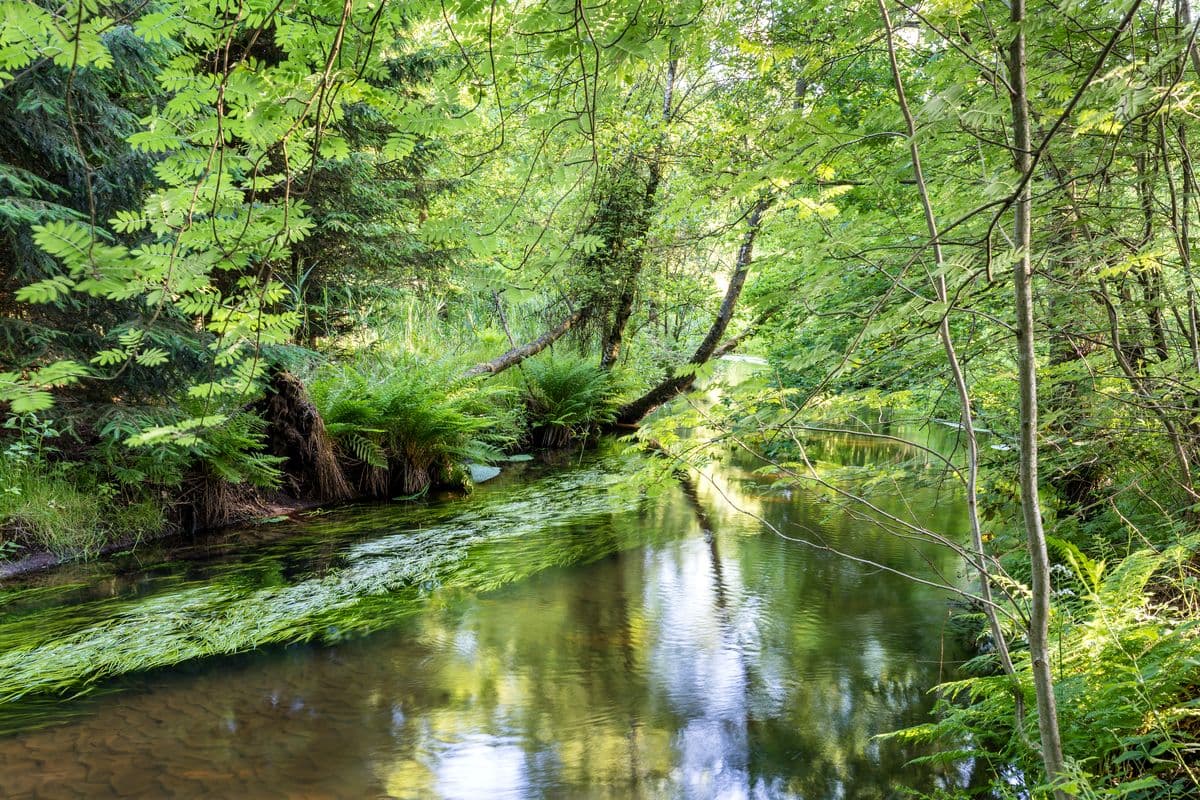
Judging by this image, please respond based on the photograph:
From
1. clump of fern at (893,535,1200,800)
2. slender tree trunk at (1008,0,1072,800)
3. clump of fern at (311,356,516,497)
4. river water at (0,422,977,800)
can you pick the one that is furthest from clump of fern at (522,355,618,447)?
slender tree trunk at (1008,0,1072,800)

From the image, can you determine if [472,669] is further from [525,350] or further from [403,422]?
[525,350]

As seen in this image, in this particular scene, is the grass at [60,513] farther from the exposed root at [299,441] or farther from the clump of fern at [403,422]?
the clump of fern at [403,422]

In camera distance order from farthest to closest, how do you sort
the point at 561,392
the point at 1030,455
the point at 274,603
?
the point at 561,392
the point at 274,603
the point at 1030,455

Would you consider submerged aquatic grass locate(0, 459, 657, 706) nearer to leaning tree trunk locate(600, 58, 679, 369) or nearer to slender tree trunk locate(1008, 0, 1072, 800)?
slender tree trunk locate(1008, 0, 1072, 800)

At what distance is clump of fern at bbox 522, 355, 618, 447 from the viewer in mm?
9344

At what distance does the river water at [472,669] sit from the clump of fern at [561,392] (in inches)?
168

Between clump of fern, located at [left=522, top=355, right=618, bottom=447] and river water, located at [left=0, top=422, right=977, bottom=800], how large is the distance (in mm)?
4259

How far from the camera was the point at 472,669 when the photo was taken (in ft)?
10.4

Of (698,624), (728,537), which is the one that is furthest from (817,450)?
(698,624)

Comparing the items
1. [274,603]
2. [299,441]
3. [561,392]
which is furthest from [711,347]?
[274,603]

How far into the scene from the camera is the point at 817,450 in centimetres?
942

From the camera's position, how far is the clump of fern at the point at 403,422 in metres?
6.20

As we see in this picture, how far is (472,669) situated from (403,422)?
3.67 m

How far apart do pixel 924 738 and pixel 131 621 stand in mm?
3787
